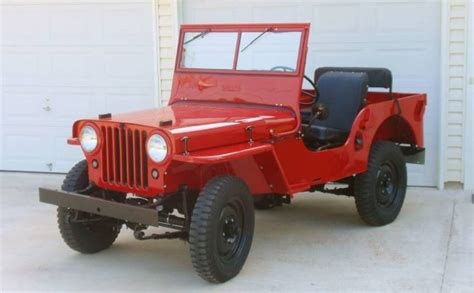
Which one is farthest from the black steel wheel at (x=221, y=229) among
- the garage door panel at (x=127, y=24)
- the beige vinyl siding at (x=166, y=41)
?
the garage door panel at (x=127, y=24)

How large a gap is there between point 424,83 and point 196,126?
354 centimetres

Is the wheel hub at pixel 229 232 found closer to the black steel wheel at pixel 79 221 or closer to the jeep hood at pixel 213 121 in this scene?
the jeep hood at pixel 213 121

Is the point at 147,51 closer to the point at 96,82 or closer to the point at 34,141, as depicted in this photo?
the point at 96,82

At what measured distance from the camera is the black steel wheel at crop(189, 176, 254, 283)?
4590mm

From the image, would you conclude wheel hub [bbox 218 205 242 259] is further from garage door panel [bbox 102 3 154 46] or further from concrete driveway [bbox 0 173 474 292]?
garage door panel [bbox 102 3 154 46]

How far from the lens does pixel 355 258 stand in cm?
541

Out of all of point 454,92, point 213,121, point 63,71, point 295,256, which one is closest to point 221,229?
point 213,121

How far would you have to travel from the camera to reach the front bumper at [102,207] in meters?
4.55

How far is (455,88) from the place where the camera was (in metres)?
7.33

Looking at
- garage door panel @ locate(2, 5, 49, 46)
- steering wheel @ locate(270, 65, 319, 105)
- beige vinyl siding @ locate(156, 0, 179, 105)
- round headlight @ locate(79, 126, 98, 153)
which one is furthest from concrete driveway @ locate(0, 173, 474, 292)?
garage door panel @ locate(2, 5, 49, 46)

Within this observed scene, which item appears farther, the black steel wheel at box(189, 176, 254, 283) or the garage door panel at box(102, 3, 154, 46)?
the garage door panel at box(102, 3, 154, 46)

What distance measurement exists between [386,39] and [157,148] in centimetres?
383

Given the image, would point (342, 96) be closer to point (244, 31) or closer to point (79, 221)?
point (244, 31)

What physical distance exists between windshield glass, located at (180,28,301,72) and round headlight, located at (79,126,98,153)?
4.43ft
